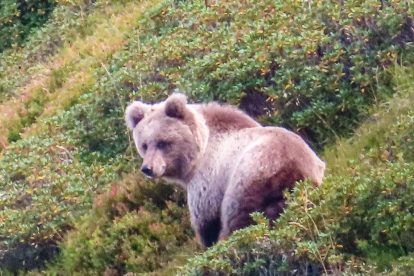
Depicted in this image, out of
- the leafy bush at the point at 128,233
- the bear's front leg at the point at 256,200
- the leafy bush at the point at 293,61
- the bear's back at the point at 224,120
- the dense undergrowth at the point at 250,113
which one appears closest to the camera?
the dense undergrowth at the point at 250,113

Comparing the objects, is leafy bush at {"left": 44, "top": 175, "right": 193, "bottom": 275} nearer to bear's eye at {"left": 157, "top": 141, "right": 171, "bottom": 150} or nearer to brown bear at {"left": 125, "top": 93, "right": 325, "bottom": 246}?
brown bear at {"left": 125, "top": 93, "right": 325, "bottom": 246}

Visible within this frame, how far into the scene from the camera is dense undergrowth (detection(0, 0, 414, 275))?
6070 mm

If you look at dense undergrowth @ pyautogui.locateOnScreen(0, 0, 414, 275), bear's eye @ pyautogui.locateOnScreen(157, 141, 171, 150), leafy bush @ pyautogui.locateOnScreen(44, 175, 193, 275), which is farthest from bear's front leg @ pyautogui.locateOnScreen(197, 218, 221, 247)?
bear's eye @ pyautogui.locateOnScreen(157, 141, 171, 150)

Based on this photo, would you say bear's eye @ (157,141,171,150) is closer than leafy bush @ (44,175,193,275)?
Yes

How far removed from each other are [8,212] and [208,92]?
3.04m

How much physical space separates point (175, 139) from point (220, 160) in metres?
0.58

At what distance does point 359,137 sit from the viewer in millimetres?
7867

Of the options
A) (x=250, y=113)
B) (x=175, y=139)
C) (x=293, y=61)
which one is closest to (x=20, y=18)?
(x=250, y=113)

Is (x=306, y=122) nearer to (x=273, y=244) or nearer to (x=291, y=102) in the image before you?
(x=291, y=102)

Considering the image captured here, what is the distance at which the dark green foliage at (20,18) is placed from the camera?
49.0 ft

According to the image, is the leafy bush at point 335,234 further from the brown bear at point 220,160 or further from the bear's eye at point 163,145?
the bear's eye at point 163,145

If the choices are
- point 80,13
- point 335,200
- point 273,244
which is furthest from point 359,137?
point 80,13

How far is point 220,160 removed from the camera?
742 cm

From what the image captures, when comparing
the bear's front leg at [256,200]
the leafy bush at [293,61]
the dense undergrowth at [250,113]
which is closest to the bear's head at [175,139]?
the dense undergrowth at [250,113]
